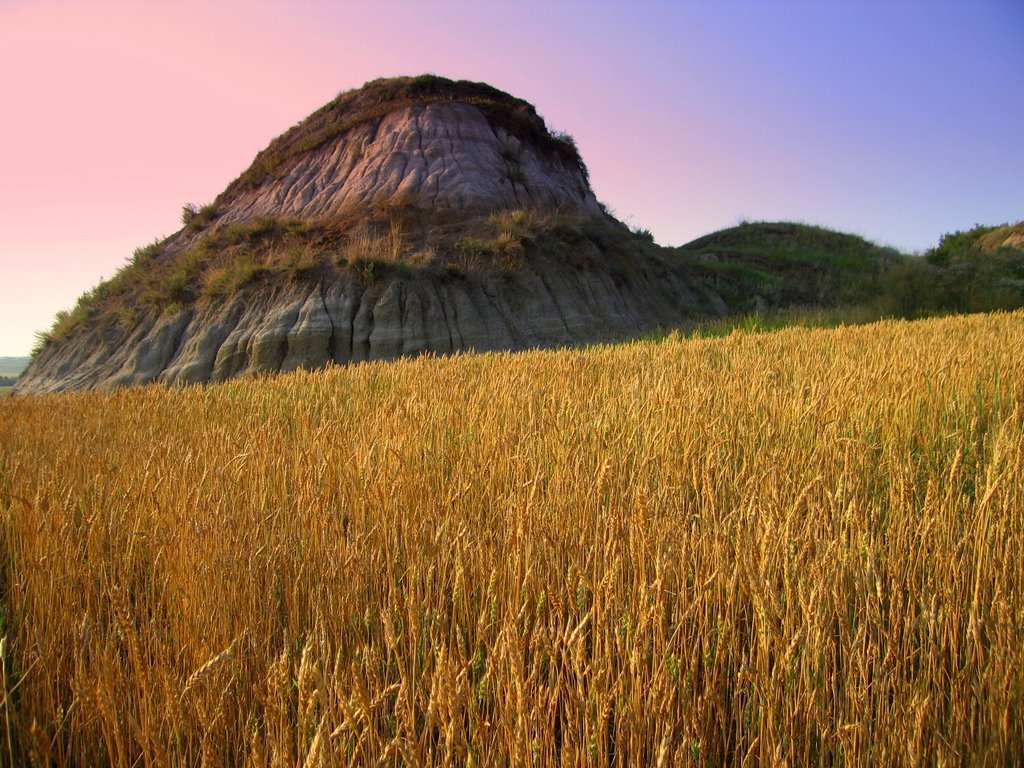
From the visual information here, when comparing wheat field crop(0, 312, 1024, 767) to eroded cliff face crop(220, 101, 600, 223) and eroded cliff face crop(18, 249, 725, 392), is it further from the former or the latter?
eroded cliff face crop(220, 101, 600, 223)

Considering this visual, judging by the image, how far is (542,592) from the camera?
1925 mm

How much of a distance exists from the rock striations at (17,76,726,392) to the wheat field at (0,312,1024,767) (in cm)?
1183

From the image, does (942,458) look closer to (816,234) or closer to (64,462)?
(64,462)

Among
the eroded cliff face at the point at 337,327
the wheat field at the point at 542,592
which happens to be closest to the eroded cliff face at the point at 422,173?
the eroded cliff face at the point at 337,327

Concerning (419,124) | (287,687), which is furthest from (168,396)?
(419,124)

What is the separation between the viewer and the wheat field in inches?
57.9

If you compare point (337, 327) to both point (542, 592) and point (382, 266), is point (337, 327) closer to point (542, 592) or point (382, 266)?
point (382, 266)

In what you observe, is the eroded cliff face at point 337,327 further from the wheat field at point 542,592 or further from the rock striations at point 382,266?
the wheat field at point 542,592

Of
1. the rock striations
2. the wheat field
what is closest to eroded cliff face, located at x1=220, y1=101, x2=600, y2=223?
the rock striations

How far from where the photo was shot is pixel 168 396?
7613 millimetres

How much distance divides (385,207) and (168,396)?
494 inches

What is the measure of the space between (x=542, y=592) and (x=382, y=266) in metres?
16.0

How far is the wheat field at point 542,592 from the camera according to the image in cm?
147

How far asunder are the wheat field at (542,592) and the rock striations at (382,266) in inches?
466
